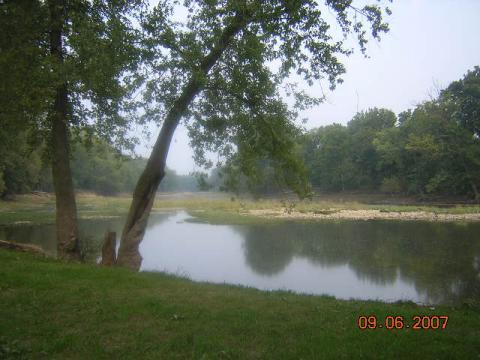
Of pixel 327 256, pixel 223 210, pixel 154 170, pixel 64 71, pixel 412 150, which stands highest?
pixel 412 150

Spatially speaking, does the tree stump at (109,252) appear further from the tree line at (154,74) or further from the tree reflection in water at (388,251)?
the tree reflection in water at (388,251)

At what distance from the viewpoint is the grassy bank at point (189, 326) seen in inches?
204

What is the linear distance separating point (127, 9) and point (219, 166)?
18.5 ft

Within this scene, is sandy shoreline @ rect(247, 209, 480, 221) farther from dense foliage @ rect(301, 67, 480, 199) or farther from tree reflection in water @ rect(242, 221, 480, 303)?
dense foliage @ rect(301, 67, 480, 199)

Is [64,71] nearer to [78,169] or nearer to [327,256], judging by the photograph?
[327,256]

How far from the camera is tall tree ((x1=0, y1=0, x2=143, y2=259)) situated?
1005 cm

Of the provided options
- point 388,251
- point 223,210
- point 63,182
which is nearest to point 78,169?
point 223,210

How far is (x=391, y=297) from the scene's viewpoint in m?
13.9

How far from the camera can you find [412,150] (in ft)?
218

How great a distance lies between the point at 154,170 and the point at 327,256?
1247 cm

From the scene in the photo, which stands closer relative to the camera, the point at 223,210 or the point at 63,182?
the point at 63,182

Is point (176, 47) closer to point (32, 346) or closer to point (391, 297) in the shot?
point (32, 346)

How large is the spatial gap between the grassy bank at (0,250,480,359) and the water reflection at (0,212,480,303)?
6.87 metres

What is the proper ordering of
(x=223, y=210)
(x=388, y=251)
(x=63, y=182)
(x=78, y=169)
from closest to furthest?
(x=63, y=182), (x=388, y=251), (x=223, y=210), (x=78, y=169)
